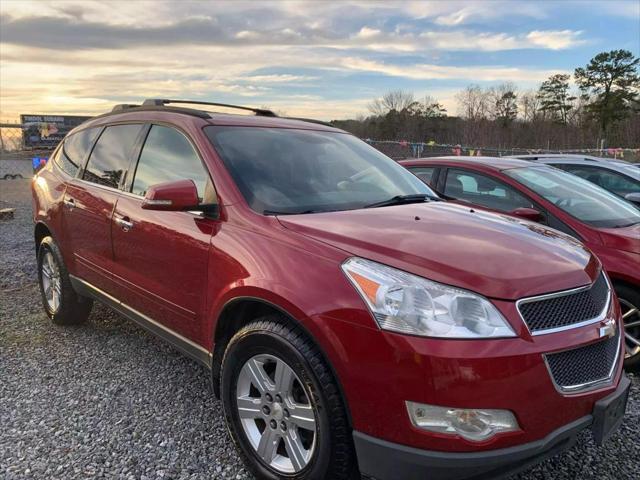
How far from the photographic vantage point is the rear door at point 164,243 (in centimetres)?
292

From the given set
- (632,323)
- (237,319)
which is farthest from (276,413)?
(632,323)

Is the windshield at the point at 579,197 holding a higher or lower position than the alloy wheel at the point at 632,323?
higher

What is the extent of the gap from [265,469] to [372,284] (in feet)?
3.54

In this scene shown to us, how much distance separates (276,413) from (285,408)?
0.08 metres

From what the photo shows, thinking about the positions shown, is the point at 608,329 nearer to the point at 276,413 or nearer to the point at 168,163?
the point at 276,413

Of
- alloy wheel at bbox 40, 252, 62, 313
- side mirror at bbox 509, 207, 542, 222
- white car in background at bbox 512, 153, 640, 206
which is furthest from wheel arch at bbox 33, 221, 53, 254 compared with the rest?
white car in background at bbox 512, 153, 640, 206

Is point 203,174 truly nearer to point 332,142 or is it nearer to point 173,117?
point 173,117

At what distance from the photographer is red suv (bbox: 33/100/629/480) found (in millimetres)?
1961

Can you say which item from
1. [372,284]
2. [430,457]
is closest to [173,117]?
[372,284]

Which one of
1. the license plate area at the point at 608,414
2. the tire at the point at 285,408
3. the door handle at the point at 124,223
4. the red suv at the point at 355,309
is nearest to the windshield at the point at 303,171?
the red suv at the point at 355,309

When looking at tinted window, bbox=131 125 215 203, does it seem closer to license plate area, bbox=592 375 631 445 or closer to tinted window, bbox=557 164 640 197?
license plate area, bbox=592 375 631 445

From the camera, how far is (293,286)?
2.28m

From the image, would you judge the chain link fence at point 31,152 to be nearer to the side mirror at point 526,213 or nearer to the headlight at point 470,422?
the side mirror at point 526,213

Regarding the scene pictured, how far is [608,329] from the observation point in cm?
231
